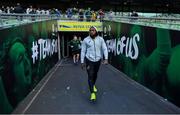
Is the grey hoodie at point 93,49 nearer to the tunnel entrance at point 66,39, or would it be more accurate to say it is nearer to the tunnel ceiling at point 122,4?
the tunnel entrance at point 66,39

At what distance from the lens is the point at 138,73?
12.2 metres

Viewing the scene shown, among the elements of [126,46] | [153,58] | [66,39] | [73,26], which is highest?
[153,58]

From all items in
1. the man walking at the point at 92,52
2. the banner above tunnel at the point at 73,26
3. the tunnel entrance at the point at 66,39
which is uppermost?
the man walking at the point at 92,52

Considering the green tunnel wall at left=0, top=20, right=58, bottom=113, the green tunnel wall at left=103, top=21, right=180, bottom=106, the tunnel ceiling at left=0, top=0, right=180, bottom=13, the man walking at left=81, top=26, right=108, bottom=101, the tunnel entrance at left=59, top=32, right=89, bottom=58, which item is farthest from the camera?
the tunnel ceiling at left=0, top=0, right=180, bottom=13

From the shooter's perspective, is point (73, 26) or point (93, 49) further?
point (73, 26)

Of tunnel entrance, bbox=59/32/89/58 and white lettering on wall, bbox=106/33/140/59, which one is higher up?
white lettering on wall, bbox=106/33/140/59

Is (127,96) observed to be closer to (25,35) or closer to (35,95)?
(35,95)

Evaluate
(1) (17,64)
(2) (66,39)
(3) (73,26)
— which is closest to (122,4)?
(2) (66,39)

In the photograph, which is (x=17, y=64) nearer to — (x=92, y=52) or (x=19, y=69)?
(x=19, y=69)

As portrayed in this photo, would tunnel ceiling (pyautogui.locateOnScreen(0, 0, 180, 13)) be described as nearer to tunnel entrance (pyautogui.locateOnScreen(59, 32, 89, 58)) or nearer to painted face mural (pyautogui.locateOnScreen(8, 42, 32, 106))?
tunnel entrance (pyautogui.locateOnScreen(59, 32, 89, 58))

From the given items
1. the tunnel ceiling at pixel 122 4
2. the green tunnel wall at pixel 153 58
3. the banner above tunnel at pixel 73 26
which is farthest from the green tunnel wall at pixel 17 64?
the tunnel ceiling at pixel 122 4

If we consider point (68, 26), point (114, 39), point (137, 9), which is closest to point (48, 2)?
point (137, 9)

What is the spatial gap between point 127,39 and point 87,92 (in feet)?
16.2

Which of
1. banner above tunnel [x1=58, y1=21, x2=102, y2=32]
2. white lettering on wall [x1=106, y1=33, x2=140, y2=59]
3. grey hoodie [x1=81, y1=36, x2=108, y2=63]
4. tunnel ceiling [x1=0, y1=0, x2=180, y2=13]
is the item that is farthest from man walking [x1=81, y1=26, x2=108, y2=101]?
tunnel ceiling [x1=0, y1=0, x2=180, y2=13]
